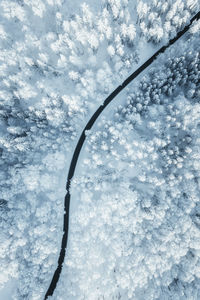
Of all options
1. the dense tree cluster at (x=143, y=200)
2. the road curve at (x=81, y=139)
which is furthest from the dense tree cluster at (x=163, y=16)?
the dense tree cluster at (x=143, y=200)

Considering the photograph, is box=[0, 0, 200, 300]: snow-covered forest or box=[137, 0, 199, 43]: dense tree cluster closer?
box=[0, 0, 200, 300]: snow-covered forest

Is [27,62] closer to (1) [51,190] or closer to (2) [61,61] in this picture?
(2) [61,61]

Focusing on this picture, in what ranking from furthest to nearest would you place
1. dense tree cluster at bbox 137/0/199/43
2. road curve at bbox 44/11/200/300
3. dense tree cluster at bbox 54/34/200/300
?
road curve at bbox 44/11/200/300 → dense tree cluster at bbox 137/0/199/43 → dense tree cluster at bbox 54/34/200/300

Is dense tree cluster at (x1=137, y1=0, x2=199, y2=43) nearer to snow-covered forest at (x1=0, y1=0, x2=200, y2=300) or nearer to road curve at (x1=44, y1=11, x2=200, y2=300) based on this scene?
snow-covered forest at (x1=0, y1=0, x2=200, y2=300)

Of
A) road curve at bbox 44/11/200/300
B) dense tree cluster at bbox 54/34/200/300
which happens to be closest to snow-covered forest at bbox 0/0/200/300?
dense tree cluster at bbox 54/34/200/300

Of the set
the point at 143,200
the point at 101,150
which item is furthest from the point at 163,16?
the point at 143,200

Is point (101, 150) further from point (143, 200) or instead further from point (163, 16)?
point (163, 16)

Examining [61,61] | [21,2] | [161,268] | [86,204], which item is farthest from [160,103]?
[21,2]

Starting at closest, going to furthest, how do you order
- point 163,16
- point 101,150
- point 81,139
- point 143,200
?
point 143,200 < point 101,150 < point 81,139 < point 163,16
